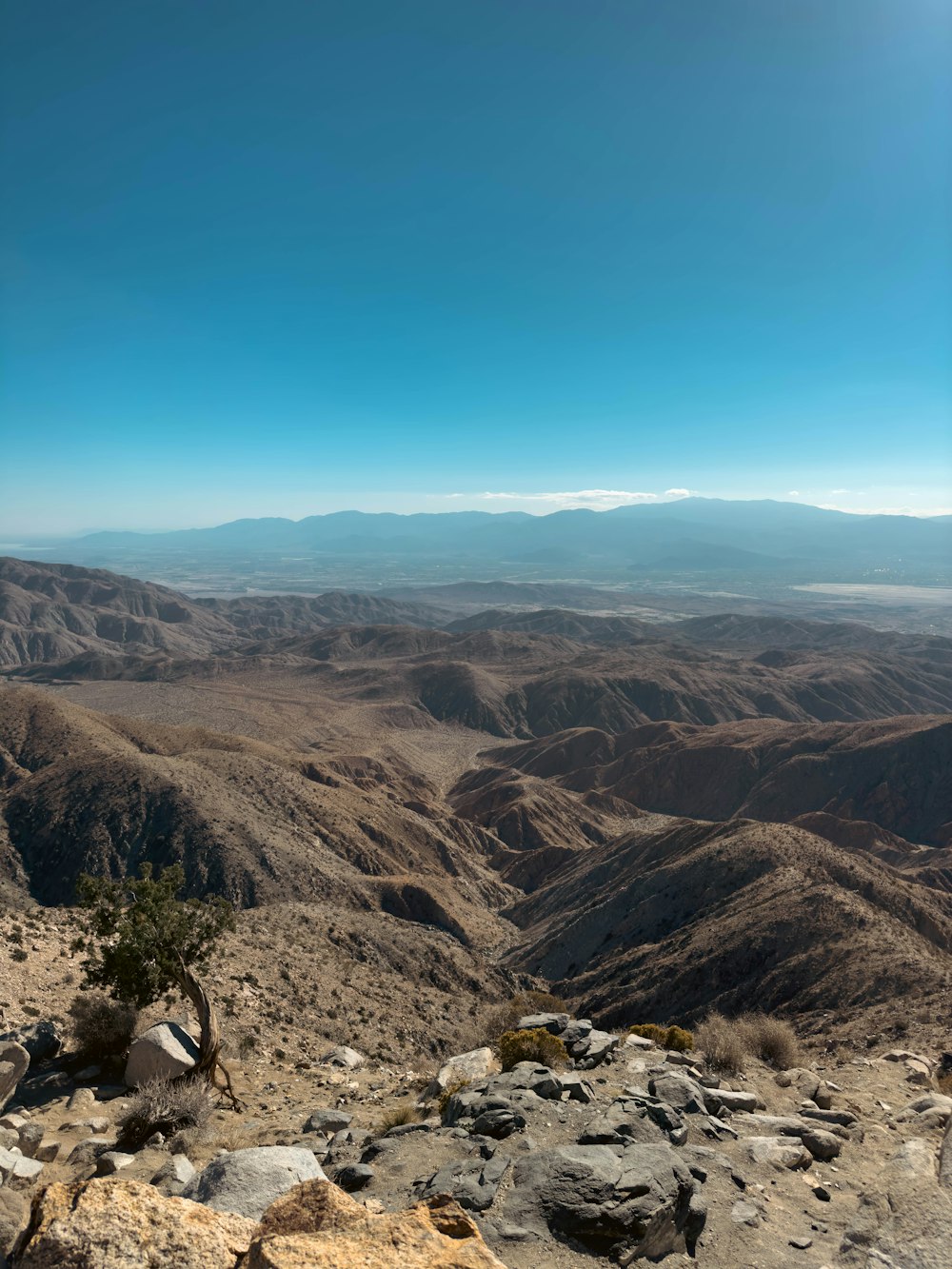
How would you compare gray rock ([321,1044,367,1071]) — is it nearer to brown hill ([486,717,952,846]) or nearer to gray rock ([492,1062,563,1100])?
gray rock ([492,1062,563,1100])

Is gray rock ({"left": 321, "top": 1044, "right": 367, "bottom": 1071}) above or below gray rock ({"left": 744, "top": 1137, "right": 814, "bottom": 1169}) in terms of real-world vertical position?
below

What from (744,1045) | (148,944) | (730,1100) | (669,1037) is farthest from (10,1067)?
(744,1045)

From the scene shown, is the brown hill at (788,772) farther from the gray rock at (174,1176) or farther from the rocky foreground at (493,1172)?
the gray rock at (174,1176)

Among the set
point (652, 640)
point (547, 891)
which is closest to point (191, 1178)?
point (547, 891)

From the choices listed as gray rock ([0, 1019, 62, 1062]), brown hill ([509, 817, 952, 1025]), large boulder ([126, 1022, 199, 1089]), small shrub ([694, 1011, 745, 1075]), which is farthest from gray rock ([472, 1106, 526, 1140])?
brown hill ([509, 817, 952, 1025])

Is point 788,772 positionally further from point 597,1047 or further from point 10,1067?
point 10,1067

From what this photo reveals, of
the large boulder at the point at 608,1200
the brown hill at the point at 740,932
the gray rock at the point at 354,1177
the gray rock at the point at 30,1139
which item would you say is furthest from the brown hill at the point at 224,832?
the large boulder at the point at 608,1200
